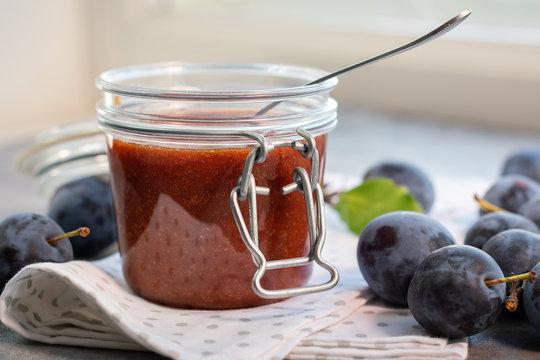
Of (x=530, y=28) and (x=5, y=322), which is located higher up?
(x=530, y=28)

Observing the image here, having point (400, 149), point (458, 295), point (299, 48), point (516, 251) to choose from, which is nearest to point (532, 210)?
point (516, 251)

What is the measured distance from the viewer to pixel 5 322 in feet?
2.02

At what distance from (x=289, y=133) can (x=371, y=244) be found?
13 cm

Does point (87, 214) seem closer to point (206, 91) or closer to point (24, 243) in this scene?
point (24, 243)

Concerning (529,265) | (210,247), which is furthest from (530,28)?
(210,247)

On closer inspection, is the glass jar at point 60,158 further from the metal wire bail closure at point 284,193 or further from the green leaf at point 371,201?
the metal wire bail closure at point 284,193

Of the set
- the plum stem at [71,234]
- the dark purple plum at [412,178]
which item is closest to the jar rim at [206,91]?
the plum stem at [71,234]

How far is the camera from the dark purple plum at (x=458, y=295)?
1.86 feet

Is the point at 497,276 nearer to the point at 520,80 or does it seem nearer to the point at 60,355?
the point at 60,355

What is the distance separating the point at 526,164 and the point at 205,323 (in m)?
0.61

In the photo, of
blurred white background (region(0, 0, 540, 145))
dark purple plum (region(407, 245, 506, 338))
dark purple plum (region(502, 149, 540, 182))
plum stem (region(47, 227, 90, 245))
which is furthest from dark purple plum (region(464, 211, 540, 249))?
blurred white background (region(0, 0, 540, 145))

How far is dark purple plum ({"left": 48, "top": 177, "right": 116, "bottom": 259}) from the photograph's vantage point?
0.83 m

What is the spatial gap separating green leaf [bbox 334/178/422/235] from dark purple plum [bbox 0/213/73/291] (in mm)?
379

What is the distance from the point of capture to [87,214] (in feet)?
2.72
